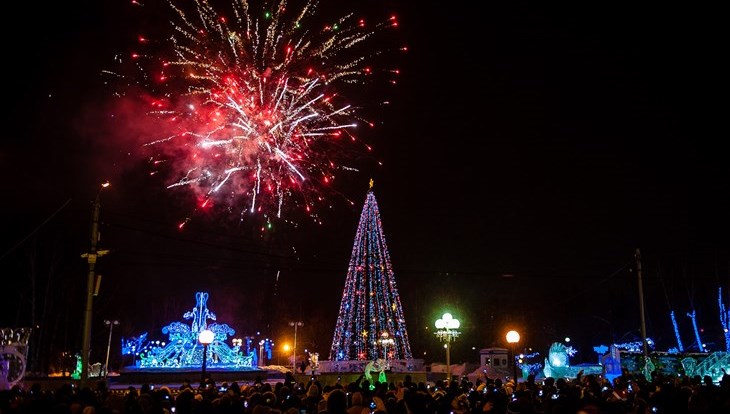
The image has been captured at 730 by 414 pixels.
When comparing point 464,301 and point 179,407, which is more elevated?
point 464,301

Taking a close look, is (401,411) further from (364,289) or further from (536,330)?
(536,330)

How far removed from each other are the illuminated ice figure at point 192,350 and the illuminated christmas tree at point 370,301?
6.90 metres

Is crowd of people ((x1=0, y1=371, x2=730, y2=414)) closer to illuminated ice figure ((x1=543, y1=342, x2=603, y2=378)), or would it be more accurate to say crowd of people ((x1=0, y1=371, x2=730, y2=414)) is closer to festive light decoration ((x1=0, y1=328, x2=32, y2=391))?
festive light decoration ((x1=0, y1=328, x2=32, y2=391))

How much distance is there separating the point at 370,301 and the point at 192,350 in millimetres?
11361

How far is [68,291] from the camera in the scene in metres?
42.8

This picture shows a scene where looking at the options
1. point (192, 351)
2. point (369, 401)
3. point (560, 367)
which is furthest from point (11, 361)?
point (560, 367)

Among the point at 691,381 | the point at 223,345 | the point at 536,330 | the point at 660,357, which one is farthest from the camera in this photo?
the point at 536,330

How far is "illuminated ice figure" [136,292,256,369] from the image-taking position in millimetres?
37250

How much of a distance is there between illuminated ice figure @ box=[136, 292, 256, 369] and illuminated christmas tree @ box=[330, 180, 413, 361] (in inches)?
272

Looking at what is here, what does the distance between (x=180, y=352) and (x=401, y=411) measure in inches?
1234

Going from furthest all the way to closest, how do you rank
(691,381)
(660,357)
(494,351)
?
(494,351) < (660,357) < (691,381)

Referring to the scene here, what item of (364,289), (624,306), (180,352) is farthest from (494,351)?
(624,306)

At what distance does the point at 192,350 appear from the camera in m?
38.1

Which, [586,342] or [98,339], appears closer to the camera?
[98,339]
